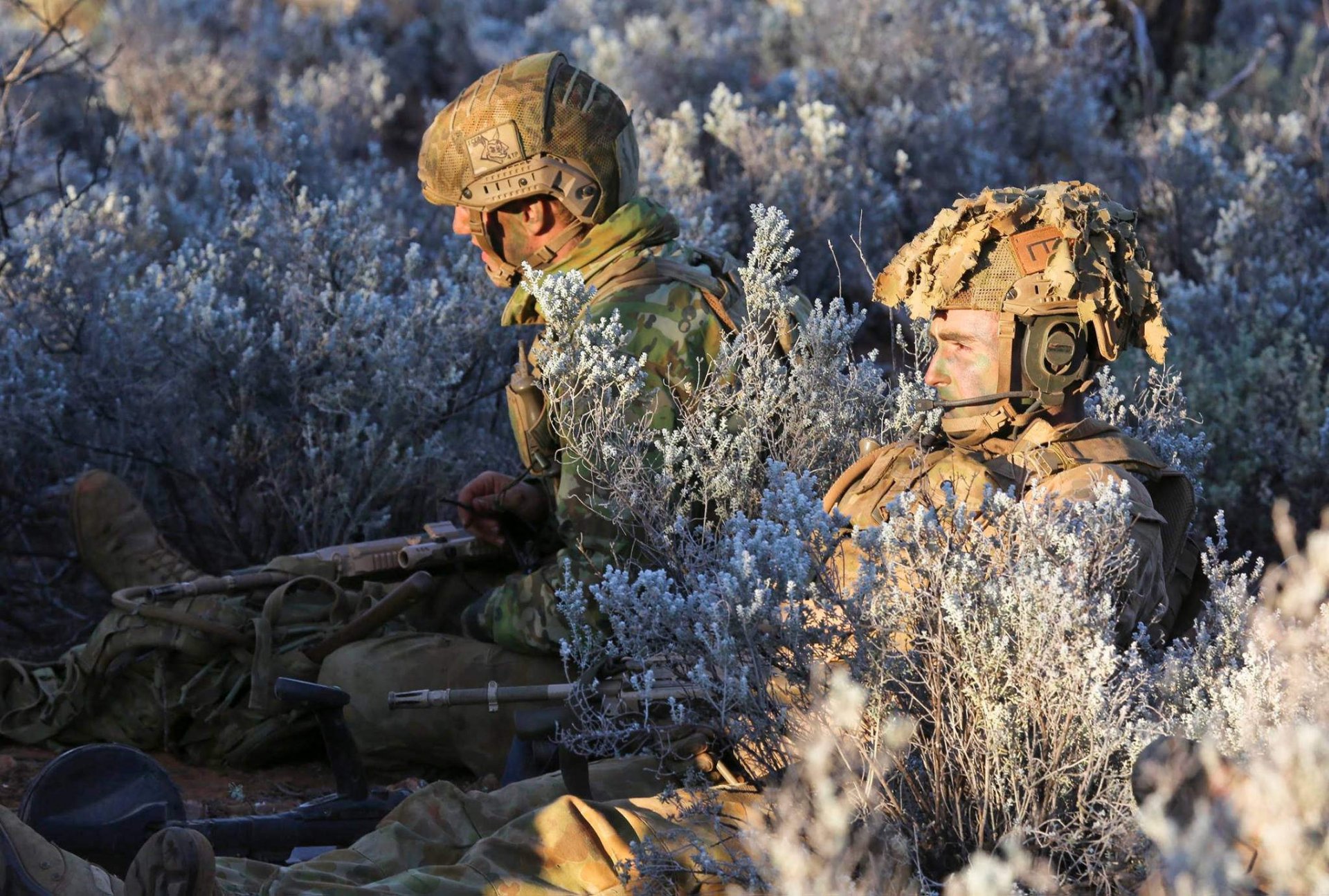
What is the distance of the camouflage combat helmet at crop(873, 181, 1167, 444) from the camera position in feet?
12.4

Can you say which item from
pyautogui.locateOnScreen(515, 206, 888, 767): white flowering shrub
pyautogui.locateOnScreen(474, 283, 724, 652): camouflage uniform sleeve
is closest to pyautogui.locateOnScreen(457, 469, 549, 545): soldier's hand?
pyautogui.locateOnScreen(474, 283, 724, 652): camouflage uniform sleeve

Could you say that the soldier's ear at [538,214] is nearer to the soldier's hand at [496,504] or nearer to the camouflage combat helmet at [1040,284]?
the soldier's hand at [496,504]

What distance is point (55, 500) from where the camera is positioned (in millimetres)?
6699

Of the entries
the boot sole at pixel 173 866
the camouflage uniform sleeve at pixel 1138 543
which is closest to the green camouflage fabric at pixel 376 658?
the camouflage uniform sleeve at pixel 1138 543

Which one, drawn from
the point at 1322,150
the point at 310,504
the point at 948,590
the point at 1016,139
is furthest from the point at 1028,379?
the point at 1016,139

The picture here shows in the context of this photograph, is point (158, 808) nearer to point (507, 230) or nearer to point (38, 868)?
point (38, 868)

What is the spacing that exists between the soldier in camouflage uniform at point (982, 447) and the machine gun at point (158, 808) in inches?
22.6

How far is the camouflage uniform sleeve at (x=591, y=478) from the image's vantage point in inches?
178

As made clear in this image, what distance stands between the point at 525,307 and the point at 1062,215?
74.1 inches

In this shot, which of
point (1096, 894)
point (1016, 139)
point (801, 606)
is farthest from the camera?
point (1016, 139)

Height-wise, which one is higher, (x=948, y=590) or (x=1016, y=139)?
(x=948, y=590)

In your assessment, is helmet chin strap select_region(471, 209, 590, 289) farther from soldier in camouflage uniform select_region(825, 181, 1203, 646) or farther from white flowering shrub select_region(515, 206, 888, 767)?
soldier in camouflage uniform select_region(825, 181, 1203, 646)

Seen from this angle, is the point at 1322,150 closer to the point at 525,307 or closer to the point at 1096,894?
the point at 525,307

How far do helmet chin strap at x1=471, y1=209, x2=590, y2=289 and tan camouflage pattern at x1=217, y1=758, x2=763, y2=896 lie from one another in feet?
6.39
